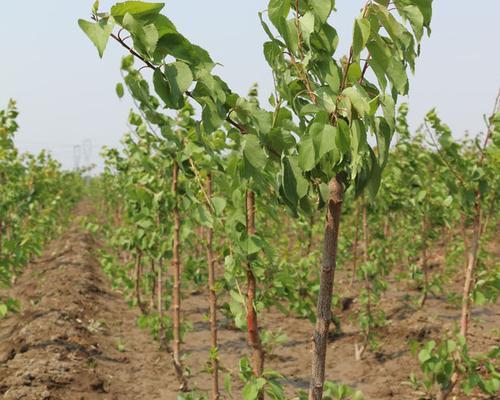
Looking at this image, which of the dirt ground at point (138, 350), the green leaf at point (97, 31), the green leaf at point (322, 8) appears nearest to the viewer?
the green leaf at point (97, 31)

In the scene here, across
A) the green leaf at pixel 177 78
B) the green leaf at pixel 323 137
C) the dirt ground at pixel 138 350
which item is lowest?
the dirt ground at pixel 138 350

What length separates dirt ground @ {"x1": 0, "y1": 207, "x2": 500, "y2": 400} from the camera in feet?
16.5

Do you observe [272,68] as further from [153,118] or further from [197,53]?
[153,118]

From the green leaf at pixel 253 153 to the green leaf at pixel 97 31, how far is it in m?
0.36

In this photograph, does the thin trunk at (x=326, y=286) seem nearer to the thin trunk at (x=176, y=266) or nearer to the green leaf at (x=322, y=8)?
the green leaf at (x=322, y=8)

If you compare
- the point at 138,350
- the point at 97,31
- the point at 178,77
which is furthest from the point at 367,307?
the point at 97,31

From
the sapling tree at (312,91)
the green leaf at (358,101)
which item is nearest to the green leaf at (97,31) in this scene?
the sapling tree at (312,91)

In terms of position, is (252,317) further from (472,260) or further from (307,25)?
(472,260)

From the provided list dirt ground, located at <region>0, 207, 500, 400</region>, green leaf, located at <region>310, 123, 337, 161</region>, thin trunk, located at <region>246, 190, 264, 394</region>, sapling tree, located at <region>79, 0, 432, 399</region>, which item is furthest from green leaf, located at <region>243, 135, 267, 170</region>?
dirt ground, located at <region>0, 207, 500, 400</region>

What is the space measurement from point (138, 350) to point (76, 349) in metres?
0.92

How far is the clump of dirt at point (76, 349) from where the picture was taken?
4820mm

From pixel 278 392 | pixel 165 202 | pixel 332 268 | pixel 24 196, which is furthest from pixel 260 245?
pixel 24 196

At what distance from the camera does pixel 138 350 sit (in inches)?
260

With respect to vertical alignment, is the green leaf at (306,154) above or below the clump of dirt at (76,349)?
above
